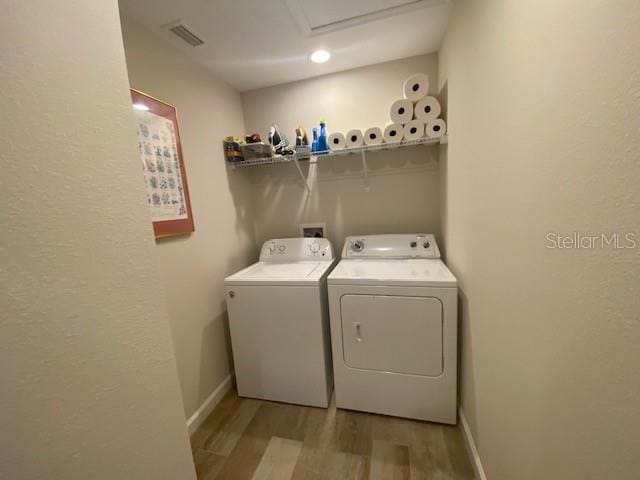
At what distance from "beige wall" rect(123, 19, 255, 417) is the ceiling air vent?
4.6 inches

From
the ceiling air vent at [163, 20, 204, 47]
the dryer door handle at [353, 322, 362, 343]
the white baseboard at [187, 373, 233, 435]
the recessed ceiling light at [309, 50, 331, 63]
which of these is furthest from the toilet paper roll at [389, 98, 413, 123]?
the white baseboard at [187, 373, 233, 435]

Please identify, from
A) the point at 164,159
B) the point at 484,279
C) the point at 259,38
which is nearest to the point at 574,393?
the point at 484,279

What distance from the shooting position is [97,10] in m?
0.60

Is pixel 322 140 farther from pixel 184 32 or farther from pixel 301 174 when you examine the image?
pixel 184 32

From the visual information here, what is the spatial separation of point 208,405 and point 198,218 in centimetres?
131

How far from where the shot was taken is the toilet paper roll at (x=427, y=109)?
1.63 meters

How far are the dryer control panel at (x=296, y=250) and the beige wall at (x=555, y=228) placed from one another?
116 centimetres

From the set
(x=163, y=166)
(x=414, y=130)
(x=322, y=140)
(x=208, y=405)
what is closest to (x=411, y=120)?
(x=414, y=130)

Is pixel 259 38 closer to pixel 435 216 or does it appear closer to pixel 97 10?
pixel 97 10

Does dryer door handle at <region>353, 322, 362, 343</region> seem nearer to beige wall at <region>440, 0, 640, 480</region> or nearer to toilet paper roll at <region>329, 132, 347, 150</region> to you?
beige wall at <region>440, 0, 640, 480</region>

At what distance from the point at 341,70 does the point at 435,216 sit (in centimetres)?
144

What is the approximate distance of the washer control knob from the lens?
2002mm

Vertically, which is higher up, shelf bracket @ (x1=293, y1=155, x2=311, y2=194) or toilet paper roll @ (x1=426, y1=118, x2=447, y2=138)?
toilet paper roll @ (x1=426, y1=118, x2=447, y2=138)

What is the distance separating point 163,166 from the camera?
1.41 m
